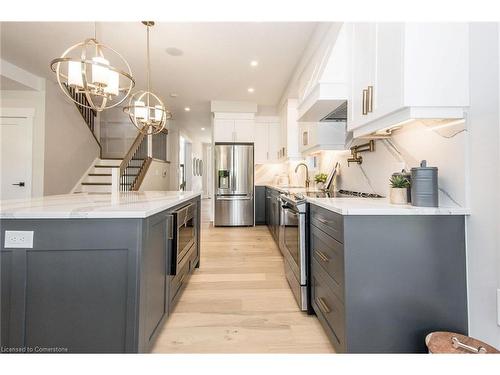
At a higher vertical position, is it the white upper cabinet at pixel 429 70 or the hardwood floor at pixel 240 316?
the white upper cabinet at pixel 429 70

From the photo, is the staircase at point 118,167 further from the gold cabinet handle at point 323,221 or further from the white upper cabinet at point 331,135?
the gold cabinet handle at point 323,221

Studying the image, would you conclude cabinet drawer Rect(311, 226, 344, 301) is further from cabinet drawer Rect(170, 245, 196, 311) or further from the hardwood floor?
cabinet drawer Rect(170, 245, 196, 311)

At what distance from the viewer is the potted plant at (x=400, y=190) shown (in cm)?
147

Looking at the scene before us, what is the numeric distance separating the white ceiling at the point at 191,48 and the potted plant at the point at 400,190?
2.21 metres

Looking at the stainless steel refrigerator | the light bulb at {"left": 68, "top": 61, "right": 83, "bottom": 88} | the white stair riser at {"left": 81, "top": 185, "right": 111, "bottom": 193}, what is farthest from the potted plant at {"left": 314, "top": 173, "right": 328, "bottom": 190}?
the white stair riser at {"left": 81, "top": 185, "right": 111, "bottom": 193}

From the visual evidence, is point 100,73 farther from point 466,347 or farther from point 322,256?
point 466,347

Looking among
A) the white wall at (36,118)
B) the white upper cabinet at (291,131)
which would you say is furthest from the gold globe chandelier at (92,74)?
the white upper cabinet at (291,131)

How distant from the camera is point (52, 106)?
4.39 meters

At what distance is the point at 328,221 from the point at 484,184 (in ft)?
2.55

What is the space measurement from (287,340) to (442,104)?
1.66m

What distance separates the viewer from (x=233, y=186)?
17.6 ft

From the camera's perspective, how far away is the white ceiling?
2.86 m
